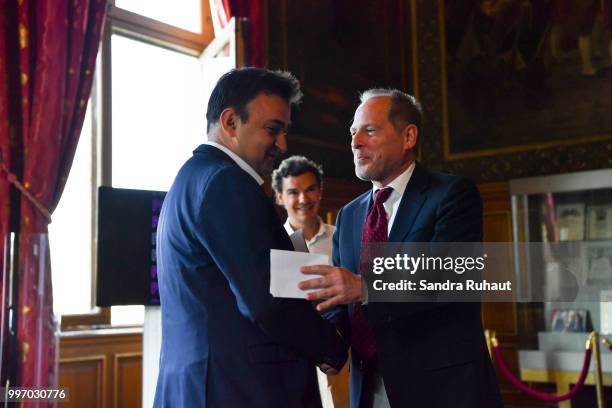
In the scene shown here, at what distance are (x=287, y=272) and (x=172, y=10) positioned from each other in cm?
568

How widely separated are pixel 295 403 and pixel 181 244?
0.61 meters

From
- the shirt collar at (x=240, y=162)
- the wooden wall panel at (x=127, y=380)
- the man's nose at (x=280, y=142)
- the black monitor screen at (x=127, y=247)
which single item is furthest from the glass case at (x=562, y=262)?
the shirt collar at (x=240, y=162)

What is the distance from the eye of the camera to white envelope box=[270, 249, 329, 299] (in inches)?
83.7

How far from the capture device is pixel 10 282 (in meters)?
3.86

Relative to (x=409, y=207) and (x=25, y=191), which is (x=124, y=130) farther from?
(x=409, y=207)

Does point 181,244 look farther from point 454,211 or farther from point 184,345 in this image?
point 454,211

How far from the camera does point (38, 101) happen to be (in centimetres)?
506

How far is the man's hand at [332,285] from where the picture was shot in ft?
7.30

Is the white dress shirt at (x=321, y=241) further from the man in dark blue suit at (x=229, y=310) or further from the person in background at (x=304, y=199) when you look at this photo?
the man in dark blue suit at (x=229, y=310)

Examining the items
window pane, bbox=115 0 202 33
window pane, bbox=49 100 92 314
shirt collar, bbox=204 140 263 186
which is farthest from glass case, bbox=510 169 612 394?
shirt collar, bbox=204 140 263 186

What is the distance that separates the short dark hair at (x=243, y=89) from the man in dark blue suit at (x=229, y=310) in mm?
155

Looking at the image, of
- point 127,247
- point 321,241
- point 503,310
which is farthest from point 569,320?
point 127,247

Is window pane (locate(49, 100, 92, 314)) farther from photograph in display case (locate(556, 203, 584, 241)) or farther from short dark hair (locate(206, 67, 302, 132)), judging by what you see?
photograph in display case (locate(556, 203, 584, 241))

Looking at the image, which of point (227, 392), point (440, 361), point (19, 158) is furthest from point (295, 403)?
point (19, 158)
